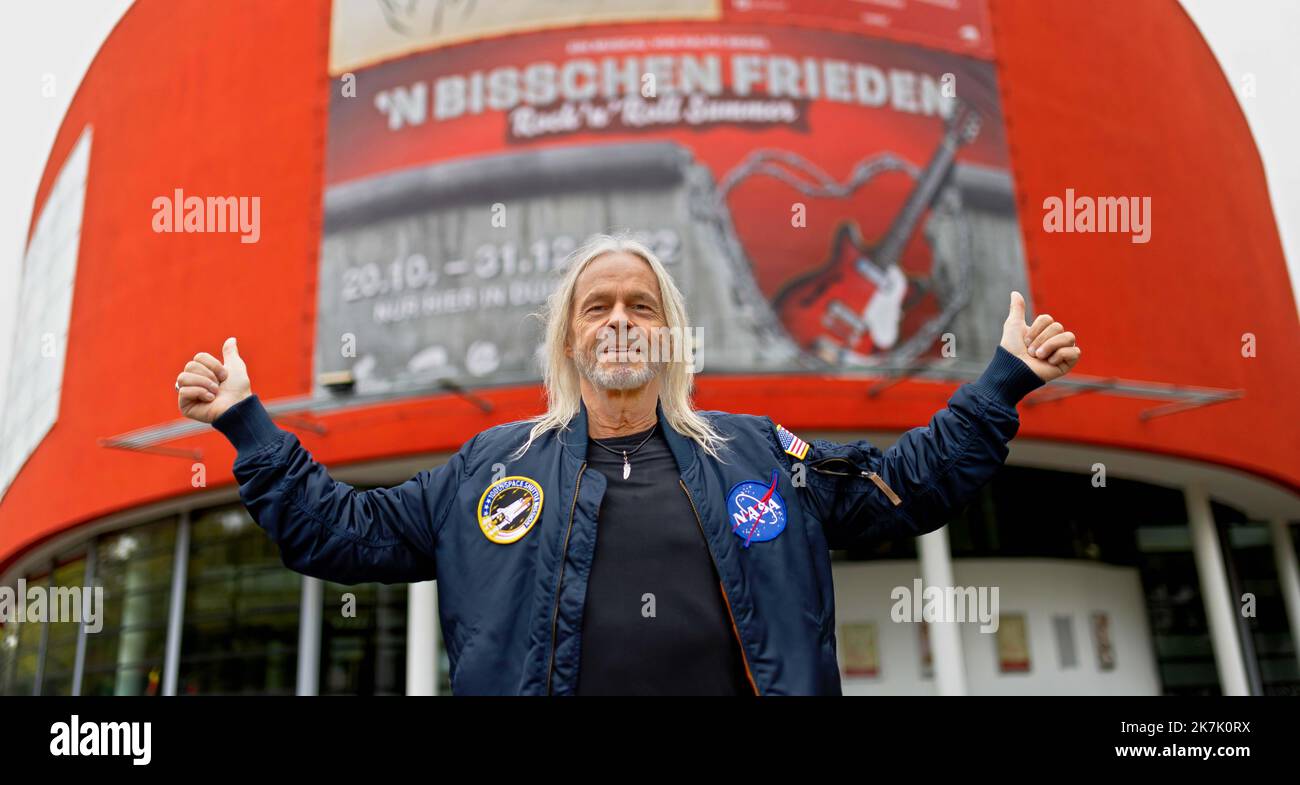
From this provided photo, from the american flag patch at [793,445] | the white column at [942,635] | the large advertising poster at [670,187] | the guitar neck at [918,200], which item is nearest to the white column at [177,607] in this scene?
the large advertising poster at [670,187]

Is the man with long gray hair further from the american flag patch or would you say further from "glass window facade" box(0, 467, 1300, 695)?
"glass window facade" box(0, 467, 1300, 695)

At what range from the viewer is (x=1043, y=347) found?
2.42 m

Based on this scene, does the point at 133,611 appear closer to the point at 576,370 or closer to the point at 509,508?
the point at 576,370

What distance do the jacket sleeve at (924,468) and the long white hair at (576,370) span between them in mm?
348

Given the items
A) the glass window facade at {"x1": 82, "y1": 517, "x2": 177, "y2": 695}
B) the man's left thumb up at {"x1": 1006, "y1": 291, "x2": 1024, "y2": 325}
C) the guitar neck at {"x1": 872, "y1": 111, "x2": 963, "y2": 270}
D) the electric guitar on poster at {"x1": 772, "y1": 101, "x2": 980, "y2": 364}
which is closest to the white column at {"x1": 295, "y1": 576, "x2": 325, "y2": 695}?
the glass window facade at {"x1": 82, "y1": 517, "x2": 177, "y2": 695}

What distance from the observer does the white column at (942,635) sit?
12.1m

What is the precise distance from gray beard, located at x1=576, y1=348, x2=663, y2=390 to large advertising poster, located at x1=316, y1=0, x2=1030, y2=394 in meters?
9.38

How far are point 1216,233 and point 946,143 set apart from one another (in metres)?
5.53

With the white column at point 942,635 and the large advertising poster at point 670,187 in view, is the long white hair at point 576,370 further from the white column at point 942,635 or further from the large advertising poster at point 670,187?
the white column at point 942,635

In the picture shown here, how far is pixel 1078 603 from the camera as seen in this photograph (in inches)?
623
